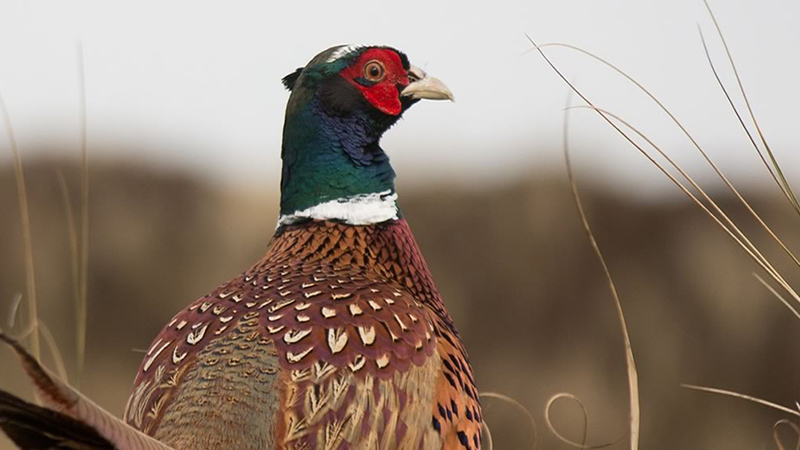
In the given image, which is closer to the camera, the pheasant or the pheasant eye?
the pheasant

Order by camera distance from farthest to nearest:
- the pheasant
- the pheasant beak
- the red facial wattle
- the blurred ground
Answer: the blurred ground → the pheasant beak → the red facial wattle → the pheasant

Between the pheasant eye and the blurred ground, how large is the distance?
5468mm

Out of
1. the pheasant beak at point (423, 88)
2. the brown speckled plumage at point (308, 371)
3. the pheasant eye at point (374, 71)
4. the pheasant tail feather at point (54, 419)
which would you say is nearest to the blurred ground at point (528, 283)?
the pheasant beak at point (423, 88)

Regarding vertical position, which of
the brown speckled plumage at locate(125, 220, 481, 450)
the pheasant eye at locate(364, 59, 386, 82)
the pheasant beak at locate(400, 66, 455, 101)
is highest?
the pheasant eye at locate(364, 59, 386, 82)

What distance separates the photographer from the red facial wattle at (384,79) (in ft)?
13.1

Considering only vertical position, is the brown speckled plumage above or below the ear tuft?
below

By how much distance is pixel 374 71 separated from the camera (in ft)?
13.3

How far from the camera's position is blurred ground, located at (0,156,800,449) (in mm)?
9547

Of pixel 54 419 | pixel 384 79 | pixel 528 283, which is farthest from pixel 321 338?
pixel 528 283

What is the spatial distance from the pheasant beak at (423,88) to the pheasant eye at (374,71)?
0.10m

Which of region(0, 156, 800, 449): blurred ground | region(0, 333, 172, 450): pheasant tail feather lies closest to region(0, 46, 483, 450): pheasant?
region(0, 333, 172, 450): pheasant tail feather

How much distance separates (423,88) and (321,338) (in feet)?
4.26

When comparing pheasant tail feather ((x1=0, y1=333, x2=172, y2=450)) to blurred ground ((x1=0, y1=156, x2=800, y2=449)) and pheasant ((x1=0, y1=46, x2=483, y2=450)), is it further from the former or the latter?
blurred ground ((x1=0, y1=156, x2=800, y2=449))

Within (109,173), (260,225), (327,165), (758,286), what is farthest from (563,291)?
(327,165)
